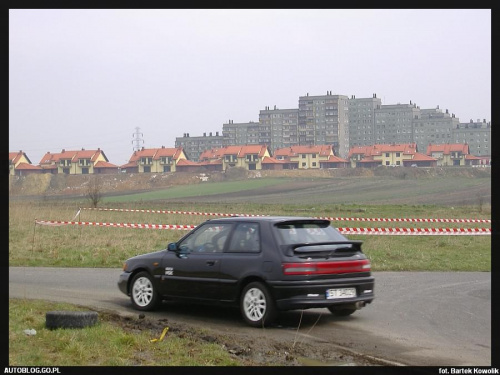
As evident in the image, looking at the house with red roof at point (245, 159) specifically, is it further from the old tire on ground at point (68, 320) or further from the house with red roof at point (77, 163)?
the old tire on ground at point (68, 320)

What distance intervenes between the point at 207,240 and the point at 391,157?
15267 centimetres

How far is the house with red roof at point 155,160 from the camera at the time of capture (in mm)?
154375

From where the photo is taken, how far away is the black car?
33.0ft

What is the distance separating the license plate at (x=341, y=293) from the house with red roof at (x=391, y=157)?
150999 millimetres

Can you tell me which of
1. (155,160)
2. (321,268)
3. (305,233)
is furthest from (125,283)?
(155,160)

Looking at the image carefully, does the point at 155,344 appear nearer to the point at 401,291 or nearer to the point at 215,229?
the point at 215,229

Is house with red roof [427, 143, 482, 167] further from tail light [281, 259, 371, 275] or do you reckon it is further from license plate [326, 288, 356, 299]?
license plate [326, 288, 356, 299]

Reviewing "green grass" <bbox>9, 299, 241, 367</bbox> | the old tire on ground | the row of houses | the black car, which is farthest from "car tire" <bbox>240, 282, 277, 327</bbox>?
the row of houses

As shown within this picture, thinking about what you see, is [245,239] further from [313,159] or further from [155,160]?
[313,159]

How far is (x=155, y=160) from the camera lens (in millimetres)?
155000

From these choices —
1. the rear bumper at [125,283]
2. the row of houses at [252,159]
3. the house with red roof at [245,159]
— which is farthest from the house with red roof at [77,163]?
the rear bumper at [125,283]

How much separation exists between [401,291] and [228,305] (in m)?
4.79
